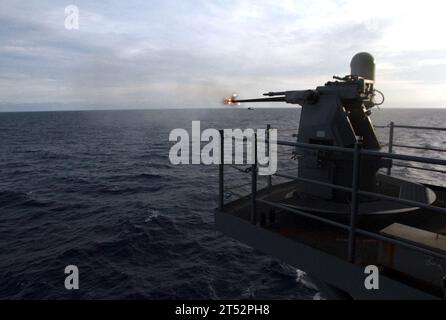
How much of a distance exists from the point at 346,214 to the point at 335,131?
1241 mm

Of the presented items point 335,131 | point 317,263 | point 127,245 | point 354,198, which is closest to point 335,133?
point 335,131

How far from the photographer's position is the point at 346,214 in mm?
4531

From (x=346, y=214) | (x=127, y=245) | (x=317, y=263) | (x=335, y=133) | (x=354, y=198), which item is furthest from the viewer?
(x=127, y=245)

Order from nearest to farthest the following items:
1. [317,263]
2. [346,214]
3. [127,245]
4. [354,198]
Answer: [354,198] → [317,263] → [346,214] → [127,245]

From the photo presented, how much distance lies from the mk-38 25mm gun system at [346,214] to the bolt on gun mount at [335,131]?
0.01m

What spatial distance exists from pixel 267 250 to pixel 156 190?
18.6 metres

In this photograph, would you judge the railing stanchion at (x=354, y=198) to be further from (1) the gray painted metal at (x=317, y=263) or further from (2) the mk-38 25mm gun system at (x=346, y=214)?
(1) the gray painted metal at (x=317, y=263)

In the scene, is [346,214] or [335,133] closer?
[346,214]

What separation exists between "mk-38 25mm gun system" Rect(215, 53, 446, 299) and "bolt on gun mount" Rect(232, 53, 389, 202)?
1cm

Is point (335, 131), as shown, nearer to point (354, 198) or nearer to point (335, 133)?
point (335, 133)

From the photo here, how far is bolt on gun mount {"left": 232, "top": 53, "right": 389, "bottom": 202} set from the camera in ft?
16.5

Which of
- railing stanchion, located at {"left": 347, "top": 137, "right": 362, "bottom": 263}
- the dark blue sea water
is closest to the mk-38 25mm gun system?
railing stanchion, located at {"left": 347, "top": 137, "right": 362, "bottom": 263}
